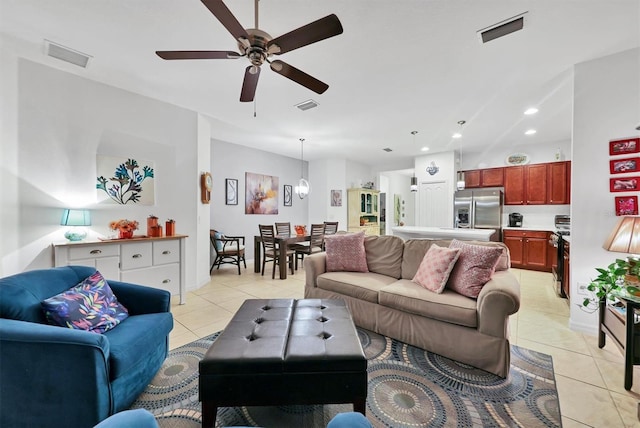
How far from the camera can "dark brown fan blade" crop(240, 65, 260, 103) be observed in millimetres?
1932

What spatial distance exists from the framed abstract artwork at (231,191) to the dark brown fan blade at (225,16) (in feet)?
13.5

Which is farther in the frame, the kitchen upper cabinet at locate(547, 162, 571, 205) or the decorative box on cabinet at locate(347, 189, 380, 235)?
the decorative box on cabinet at locate(347, 189, 380, 235)

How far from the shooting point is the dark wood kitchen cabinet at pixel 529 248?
5.04 metres

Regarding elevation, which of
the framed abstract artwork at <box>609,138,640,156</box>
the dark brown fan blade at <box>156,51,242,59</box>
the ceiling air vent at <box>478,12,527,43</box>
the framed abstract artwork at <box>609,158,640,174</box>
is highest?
the ceiling air vent at <box>478,12,527,43</box>

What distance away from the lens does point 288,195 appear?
6.85 metres

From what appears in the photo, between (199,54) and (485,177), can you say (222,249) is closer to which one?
(199,54)

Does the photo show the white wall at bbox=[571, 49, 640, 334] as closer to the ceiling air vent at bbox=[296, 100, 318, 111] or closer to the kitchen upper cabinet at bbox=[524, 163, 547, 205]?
the ceiling air vent at bbox=[296, 100, 318, 111]

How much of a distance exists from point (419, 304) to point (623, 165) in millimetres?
2364

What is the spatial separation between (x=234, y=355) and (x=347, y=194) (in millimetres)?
6059

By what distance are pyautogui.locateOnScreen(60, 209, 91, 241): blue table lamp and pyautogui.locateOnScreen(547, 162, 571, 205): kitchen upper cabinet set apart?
7651 millimetres

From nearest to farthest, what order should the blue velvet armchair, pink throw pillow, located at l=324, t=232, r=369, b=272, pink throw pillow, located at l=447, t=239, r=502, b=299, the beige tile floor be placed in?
the blue velvet armchair
the beige tile floor
pink throw pillow, located at l=447, t=239, r=502, b=299
pink throw pillow, located at l=324, t=232, r=369, b=272

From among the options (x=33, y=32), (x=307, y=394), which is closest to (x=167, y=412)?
(x=307, y=394)

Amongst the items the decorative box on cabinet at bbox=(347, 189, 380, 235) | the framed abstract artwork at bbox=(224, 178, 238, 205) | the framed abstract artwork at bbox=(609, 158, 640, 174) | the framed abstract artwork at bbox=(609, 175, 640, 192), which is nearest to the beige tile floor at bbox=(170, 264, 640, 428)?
the framed abstract artwork at bbox=(609, 175, 640, 192)

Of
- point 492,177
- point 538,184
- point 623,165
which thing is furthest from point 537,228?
point 623,165
